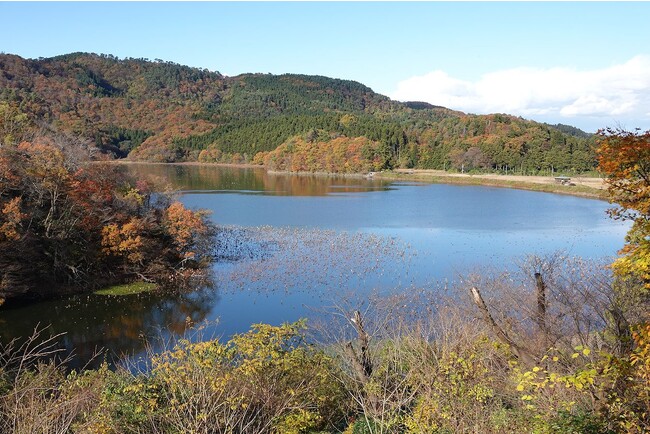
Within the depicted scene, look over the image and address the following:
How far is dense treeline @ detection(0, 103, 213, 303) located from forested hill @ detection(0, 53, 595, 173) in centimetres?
2256

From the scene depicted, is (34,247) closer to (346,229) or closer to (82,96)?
(346,229)

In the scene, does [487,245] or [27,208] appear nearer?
[27,208]

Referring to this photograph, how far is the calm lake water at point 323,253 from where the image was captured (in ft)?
51.6

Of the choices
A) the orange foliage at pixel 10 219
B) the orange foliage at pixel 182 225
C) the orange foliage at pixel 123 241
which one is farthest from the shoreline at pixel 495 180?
the orange foliage at pixel 10 219

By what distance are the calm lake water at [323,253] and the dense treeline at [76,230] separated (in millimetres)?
1328

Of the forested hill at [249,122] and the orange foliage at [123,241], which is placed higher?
Answer: the forested hill at [249,122]

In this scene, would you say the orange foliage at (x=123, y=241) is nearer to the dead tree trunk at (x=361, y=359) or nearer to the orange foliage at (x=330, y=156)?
the dead tree trunk at (x=361, y=359)

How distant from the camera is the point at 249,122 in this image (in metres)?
116

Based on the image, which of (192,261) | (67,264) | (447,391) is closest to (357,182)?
(192,261)

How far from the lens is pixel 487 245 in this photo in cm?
2581

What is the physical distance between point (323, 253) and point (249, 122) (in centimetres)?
9664

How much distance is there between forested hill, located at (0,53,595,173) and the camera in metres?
72.5

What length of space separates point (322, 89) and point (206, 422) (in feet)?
606

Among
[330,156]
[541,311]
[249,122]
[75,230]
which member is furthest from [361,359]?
[249,122]
